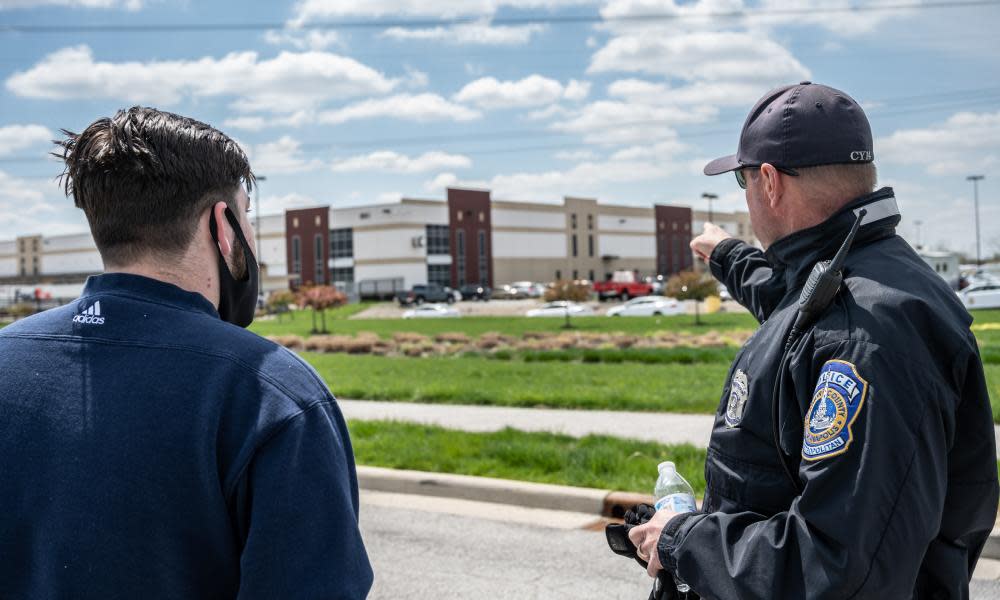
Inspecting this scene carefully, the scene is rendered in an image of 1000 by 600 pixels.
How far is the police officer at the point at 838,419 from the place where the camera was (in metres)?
1.87

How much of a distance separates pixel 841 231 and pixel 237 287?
1.49 meters

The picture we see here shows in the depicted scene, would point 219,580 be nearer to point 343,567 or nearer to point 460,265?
point 343,567

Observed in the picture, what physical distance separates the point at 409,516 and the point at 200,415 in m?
5.52

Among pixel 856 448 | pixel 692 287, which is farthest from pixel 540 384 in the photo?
pixel 692 287

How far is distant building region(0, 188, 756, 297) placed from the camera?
8794 centimetres

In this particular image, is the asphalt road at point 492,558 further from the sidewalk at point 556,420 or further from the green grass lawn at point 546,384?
the green grass lawn at point 546,384

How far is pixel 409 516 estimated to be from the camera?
6.84 metres

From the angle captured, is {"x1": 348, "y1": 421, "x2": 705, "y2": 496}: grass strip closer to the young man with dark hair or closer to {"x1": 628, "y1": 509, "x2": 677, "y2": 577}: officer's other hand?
{"x1": 628, "y1": 509, "x2": 677, "y2": 577}: officer's other hand

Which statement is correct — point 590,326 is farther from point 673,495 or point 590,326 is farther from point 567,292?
point 673,495

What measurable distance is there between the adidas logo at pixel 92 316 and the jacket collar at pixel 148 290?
0.13ft

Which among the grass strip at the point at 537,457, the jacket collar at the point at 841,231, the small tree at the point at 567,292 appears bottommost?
the grass strip at the point at 537,457

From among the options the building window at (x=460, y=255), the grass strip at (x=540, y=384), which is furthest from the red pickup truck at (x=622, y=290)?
the grass strip at (x=540, y=384)

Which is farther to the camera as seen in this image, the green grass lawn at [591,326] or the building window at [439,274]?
the building window at [439,274]

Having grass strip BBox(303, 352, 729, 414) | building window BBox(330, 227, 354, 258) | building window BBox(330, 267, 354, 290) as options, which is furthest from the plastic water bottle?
building window BBox(330, 227, 354, 258)
